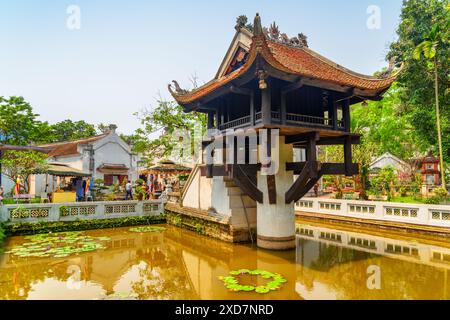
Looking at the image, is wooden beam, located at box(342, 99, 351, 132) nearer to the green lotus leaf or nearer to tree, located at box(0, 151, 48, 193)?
the green lotus leaf

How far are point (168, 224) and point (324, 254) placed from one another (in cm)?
769

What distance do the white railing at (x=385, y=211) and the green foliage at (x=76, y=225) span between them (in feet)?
25.9

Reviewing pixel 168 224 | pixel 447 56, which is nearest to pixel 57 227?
pixel 168 224

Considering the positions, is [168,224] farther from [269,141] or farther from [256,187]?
[269,141]

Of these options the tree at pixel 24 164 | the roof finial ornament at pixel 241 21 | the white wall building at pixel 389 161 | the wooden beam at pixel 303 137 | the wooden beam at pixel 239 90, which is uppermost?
the roof finial ornament at pixel 241 21

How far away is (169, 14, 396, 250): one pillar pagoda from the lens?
7.99 m

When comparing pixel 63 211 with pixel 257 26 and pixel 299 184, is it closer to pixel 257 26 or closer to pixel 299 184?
pixel 299 184

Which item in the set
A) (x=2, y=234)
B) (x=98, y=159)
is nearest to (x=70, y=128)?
(x=98, y=159)

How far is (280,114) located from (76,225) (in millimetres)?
9266

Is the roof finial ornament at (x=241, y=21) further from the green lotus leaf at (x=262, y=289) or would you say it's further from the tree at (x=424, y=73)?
the tree at (x=424, y=73)

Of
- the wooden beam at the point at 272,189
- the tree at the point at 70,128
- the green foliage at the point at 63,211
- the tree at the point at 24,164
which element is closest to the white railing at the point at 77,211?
the green foliage at the point at 63,211

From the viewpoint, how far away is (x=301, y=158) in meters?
21.2

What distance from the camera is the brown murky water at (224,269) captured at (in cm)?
575

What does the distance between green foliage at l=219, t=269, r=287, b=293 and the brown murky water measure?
14 cm
